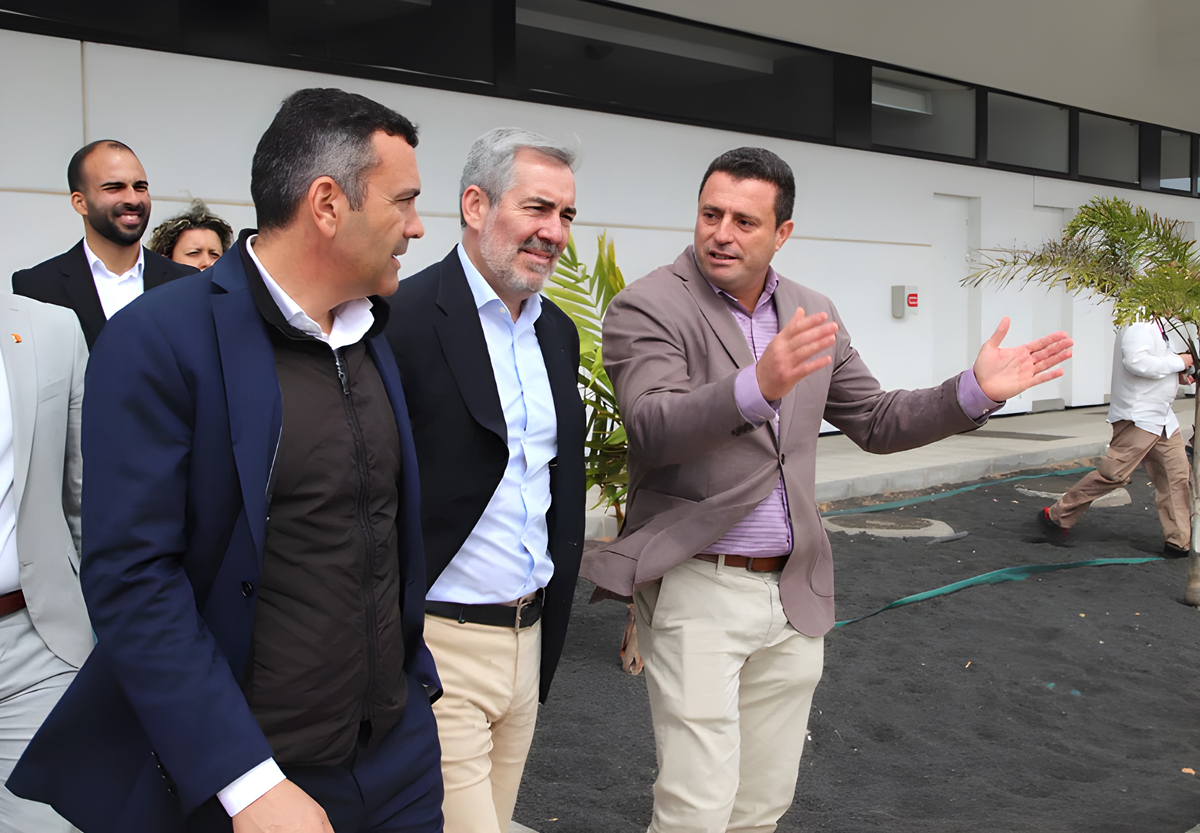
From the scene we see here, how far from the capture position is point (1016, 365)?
9.59 feet

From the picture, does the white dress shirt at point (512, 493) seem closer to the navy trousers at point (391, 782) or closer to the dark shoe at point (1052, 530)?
the navy trousers at point (391, 782)

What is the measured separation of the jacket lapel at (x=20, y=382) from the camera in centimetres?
231

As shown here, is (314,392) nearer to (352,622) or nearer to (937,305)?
(352,622)

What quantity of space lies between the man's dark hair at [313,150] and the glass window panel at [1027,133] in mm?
15349

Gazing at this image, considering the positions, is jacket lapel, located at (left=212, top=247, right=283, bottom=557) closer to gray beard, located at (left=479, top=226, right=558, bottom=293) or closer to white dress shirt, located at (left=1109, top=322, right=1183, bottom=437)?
gray beard, located at (left=479, top=226, right=558, bottom=293)

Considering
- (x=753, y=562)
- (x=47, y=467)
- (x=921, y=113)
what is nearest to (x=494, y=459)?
(x=753, y=562)

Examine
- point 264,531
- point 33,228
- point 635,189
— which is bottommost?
point 264,531

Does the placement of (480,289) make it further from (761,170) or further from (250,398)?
(250,398)

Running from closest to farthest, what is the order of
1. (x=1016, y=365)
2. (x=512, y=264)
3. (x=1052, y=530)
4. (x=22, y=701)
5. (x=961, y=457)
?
(x=22, y=701)
(x=512, y=264)
(x=1016, y=365)
(x=1052, y=530)
(x=961, y=457)

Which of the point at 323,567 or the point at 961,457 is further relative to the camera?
the point at 961,457

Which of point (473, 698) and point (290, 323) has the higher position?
point (290, 323)

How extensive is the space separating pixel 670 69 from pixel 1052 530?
6238 millimetres

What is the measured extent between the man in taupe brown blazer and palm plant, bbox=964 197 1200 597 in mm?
4179

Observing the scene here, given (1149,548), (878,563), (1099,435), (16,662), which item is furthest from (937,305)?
(16,662)
